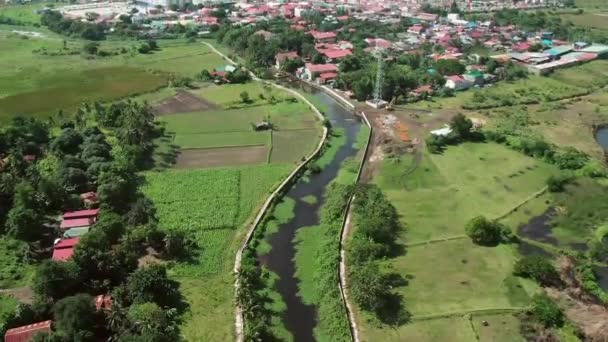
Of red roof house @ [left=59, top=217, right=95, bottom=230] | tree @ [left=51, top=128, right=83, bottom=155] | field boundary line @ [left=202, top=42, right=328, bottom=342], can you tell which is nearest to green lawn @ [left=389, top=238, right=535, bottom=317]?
field boundary line @ [left=202, top=42, right=328, bottom=342]

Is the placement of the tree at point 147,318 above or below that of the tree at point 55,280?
below

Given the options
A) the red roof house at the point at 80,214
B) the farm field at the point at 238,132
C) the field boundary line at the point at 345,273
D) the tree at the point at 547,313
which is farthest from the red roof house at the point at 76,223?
the tree at the point at 547,313

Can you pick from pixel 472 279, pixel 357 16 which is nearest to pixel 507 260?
pixel 472 279

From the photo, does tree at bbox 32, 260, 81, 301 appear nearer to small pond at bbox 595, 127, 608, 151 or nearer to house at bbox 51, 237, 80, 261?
house at bbox 51, 237, 80, 261

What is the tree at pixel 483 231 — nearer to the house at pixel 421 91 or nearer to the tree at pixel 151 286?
the tree at pixel 151 286

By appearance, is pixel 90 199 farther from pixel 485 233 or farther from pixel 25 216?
pixel 485 233

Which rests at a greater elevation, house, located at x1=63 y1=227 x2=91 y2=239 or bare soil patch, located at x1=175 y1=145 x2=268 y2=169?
bare soil patch, located at x1=175 y1=145 x2=268 y2=169

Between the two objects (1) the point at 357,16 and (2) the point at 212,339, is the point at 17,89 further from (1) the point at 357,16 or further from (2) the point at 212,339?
(1) the point at 357,16
